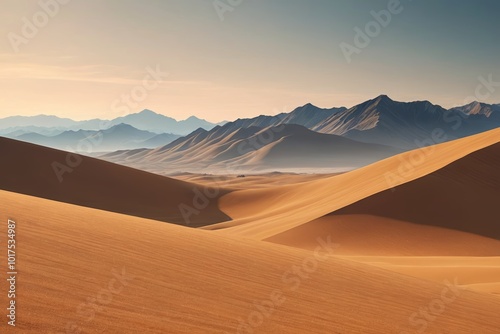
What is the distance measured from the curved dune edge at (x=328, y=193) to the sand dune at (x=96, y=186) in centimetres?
357

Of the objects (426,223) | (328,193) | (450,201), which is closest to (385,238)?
(426,223)

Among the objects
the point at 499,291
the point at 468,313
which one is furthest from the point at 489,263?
the point at 468,313

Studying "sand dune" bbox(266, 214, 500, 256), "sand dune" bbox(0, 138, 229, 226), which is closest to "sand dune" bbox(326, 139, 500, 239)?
"sand dune" bbox(266, 214, 500, 256)

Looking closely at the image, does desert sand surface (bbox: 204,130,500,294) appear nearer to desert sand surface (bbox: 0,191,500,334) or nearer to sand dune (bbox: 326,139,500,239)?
sand dune (bbox: 326,139,500,239)

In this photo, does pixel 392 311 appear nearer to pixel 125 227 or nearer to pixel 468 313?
pixel 468 313

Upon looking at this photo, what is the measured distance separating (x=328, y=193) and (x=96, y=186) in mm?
19083

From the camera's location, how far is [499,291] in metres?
8.91

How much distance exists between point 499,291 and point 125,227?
26.0 ft

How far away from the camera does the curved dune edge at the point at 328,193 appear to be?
20.3 metres

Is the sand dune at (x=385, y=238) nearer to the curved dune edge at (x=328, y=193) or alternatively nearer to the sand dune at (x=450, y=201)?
the sand dune at (x=450, y=201)

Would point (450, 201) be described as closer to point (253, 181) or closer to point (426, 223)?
point (426, 223)

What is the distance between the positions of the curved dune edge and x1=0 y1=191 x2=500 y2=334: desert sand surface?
10.0 metres

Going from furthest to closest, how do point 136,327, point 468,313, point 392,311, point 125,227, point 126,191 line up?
point 126,191 → point 125,227 → point 468,313 → point 392,311 → point 136,327

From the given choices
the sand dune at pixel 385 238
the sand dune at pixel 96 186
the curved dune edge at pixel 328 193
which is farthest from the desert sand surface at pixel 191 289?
the sand dune at pixel 96 186
